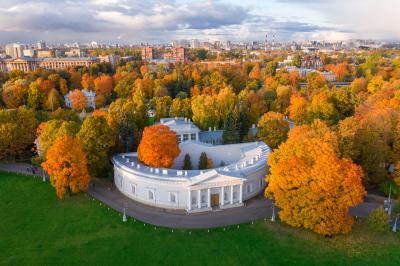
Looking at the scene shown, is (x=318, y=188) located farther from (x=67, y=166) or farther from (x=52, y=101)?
(x=52, y=101)

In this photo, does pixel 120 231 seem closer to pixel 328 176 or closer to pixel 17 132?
pixel 328 176

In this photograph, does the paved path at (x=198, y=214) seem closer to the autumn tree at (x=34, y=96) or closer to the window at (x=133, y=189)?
the window at (x=133, y=189)

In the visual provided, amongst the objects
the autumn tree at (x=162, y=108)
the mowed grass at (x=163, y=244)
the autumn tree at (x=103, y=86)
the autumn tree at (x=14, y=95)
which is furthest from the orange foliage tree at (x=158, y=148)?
the autumn tree at (x=103, y=86)

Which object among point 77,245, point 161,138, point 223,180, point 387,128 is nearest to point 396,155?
point 387,128

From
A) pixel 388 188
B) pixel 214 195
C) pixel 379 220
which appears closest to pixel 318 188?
pixel 379 220

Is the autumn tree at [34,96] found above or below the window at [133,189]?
above

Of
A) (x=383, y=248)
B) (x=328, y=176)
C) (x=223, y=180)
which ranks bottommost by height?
(x=383, y=248)

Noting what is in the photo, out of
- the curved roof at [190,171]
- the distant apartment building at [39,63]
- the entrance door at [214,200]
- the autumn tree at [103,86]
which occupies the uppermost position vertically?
the distant apartment building at [39,63]
